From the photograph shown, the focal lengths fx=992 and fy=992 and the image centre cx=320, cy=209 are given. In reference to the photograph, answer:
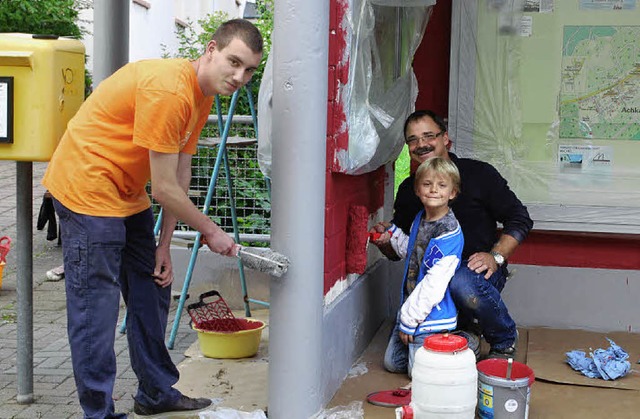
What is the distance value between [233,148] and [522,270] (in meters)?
2.13

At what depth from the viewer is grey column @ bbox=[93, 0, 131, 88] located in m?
5.52

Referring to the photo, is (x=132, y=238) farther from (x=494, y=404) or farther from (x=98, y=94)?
(x=494, y=404)

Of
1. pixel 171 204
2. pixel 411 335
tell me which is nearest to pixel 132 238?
pixel 171 204

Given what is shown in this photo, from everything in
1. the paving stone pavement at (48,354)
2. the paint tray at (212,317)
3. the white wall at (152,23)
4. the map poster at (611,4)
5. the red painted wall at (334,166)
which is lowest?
the paving stone pavement at (48,354)

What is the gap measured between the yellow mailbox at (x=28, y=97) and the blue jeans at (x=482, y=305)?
6.50 ft

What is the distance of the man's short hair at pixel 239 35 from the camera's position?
11.9 ft

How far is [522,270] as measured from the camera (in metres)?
5.69

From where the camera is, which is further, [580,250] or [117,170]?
[580,250]

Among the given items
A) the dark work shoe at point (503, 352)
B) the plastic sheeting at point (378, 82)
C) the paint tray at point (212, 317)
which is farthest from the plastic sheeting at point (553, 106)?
the paint tray at point (212, 317)

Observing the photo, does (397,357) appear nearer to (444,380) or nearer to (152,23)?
(444,380)

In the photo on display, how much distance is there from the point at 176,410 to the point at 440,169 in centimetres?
161

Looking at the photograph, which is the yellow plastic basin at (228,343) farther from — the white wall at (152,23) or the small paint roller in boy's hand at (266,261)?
the white wall at (152,23)

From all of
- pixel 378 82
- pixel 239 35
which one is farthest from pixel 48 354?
pixel 239 35

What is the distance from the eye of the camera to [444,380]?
12.8 feet
